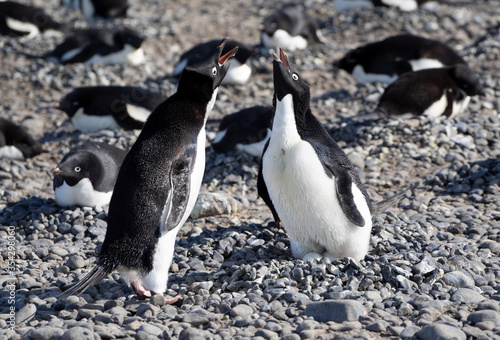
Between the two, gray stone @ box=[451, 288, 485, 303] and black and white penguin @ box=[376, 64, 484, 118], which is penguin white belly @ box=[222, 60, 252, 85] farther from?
gray stone @ box=[451, 288, 485, 303]

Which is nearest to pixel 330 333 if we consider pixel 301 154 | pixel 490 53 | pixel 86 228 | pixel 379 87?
pixel 301 154

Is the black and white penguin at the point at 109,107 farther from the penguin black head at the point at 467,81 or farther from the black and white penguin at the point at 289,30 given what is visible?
the penguin black head at the point at 467,81

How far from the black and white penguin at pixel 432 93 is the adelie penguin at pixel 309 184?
3.09 metres

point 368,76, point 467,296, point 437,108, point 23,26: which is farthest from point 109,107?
point 467,296

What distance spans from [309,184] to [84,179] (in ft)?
7.34

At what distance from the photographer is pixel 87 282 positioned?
3.55 m

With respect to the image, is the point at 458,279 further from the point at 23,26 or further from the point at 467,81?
the point at 23,26

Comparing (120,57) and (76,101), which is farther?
(120,57)

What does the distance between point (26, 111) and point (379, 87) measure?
465 centimetres

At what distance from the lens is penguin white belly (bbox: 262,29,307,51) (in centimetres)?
1005

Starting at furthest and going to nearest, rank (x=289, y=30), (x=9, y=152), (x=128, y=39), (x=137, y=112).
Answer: (x=289, y=30) → (x=128, y=39) → (x=137, y=112) → (x=9, y=152)

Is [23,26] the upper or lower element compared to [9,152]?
upper

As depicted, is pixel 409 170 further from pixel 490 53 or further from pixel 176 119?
pixel 490 53

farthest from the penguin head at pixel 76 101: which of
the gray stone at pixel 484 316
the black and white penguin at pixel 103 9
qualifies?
the gray stone at pixel 484 316
